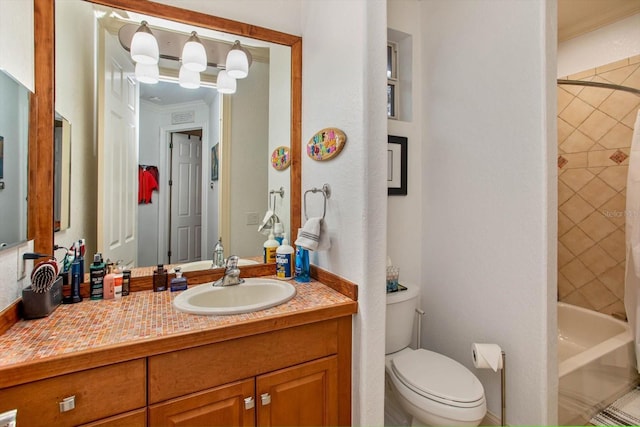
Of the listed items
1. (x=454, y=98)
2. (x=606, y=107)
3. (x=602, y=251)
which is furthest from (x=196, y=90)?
(x=602, y=251)

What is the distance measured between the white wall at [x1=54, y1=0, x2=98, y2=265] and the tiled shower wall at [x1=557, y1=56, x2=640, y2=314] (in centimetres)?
319

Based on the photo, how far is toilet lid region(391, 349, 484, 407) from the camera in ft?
4.19

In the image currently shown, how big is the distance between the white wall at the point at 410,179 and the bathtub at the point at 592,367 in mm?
886

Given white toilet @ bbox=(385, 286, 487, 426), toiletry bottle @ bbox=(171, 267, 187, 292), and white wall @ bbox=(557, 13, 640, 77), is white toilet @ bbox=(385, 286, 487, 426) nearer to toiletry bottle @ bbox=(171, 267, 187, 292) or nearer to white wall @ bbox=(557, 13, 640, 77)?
toiletry bottle @ bbox=(171, 267, 187, 292)

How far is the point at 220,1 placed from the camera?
1.56 meters

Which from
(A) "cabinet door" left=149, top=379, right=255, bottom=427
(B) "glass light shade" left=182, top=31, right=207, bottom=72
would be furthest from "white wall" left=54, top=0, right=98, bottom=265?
(A) "cabinet door" left=149, top=379, right=255, bottom=427

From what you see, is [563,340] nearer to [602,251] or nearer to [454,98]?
[602,251]

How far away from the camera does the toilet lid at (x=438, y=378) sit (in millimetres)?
1276

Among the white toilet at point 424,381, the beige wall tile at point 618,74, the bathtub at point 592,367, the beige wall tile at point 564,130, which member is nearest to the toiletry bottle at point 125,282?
the white toilet at point 424,381

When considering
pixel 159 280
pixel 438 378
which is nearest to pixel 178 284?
pixel 159 280

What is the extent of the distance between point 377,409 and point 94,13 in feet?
7.05

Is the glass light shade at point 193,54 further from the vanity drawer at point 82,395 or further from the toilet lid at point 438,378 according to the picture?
the toilet lid at point 438,378

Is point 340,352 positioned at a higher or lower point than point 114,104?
lower

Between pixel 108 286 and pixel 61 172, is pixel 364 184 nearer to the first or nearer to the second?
pixel 108 286
